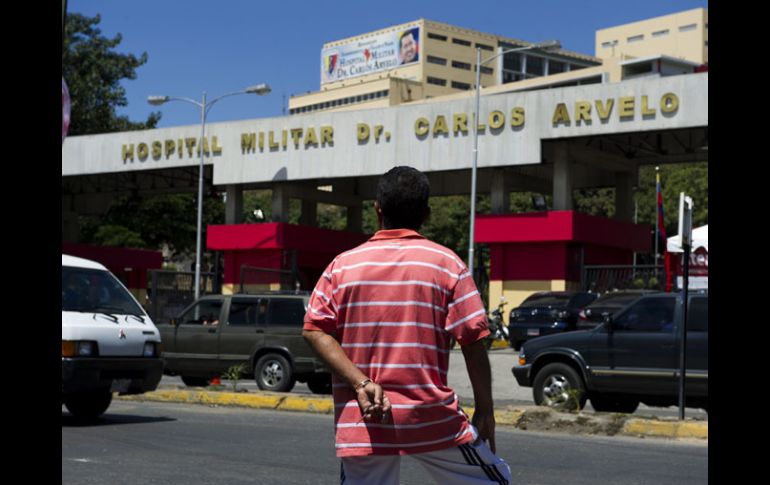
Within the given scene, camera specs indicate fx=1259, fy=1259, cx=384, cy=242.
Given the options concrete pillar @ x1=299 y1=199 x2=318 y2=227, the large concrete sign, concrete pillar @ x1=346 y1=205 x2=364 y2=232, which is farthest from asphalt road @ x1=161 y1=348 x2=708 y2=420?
concrete pillar @ x1=346 y1=205 x2=364 y2=232

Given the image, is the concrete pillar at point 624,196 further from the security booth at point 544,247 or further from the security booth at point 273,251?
the security booth at point 273,251

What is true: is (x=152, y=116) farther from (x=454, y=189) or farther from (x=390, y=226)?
(x=390, y=226)

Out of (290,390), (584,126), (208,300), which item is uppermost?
(584,126)

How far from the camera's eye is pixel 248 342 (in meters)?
19.6

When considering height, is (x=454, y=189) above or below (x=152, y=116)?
below

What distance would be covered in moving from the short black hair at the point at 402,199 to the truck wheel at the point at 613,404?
12.2 m

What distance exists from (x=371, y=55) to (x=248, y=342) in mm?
155935

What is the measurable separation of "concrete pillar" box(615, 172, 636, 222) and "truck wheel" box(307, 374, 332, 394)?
24.3 m

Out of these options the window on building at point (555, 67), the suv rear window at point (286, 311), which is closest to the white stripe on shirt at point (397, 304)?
the suv rear window at point (286, 311)

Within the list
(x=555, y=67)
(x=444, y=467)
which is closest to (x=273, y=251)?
(x=444, y=467)

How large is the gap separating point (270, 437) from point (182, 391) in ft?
17.8
